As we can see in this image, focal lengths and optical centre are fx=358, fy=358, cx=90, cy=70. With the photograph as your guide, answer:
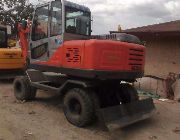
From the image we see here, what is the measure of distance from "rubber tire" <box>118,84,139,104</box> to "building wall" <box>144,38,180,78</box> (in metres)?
4.68

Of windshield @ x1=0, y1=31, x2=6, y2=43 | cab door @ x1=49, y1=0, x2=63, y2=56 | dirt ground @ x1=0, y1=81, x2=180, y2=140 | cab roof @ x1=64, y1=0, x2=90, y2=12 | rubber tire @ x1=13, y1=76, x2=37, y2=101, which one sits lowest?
dirt ground @ x1=0, y1=81, x2=180, y2=140

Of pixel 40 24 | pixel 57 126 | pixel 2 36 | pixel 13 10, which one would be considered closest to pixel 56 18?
pixel 40 24

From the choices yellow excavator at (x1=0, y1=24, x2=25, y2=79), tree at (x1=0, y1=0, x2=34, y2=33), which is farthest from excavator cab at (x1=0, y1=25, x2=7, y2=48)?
tree at (x1=0, y1=0, x2=34, y2=33)

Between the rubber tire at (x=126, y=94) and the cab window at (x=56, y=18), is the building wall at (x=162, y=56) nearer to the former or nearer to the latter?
the rubber tire at (x=126, y=94)

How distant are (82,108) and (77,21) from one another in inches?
104

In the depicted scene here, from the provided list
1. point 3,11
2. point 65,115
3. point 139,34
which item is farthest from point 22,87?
point 3,11

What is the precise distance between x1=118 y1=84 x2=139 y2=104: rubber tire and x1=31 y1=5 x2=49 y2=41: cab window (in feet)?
8.22

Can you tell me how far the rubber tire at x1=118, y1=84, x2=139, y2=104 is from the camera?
926 centimetres

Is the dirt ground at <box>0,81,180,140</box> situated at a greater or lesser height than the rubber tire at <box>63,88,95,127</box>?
lesser

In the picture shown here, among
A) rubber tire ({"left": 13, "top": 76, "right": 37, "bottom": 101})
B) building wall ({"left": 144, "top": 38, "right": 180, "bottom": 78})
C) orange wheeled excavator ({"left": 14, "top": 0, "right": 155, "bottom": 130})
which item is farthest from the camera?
building wall ({"left": 144, "top": 38, "right": 180, "bottom": 78})

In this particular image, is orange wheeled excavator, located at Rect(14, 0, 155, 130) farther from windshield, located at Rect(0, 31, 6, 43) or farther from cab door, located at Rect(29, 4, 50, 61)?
windshield, located at Rect(0, 31, 6, 43)

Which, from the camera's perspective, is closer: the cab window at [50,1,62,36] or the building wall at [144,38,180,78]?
the cab window at [50,1,62,36]

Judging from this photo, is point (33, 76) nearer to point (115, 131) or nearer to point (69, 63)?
point (69, 63)

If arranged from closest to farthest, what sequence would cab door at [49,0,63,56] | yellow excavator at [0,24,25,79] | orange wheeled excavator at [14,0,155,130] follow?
1. orange wheeled excavator at [14,0,155,130]
2. cab door at [49,0,63,56]
3. yellow excavator at [0,24,25,79]
